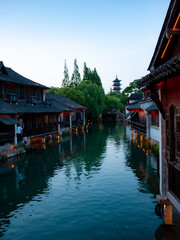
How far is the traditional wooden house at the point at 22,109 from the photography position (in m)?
22.9

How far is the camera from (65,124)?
1703 inches

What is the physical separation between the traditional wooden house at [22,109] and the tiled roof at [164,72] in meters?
17.5

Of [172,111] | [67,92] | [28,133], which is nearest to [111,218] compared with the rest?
[172,111]

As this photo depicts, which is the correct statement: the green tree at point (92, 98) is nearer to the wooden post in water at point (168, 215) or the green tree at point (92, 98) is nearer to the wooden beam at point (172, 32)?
the wooden post in water at point (168, 215)

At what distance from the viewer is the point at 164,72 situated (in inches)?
202

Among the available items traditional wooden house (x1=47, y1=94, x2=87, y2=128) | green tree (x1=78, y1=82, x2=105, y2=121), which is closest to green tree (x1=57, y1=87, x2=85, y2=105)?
green tree (x1=78, y1=82, x2=105, y2=121)

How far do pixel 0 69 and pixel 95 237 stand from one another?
2326 cm

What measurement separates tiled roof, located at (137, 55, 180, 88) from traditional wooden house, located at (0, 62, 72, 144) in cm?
1747

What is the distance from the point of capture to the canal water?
28.0ft

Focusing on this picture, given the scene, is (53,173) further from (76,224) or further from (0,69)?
(0,69)

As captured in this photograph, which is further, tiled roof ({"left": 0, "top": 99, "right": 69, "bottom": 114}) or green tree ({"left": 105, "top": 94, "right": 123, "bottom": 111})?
green tree ({"left": 105, "top": 94, "right": 123, "bottom": 111})

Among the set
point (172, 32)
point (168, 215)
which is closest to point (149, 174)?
point (168, 215)

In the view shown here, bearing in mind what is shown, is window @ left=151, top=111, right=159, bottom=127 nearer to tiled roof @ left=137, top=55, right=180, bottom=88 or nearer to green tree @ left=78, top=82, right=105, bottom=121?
tiled roof @ left=137, top=55, right=180, bottom=88

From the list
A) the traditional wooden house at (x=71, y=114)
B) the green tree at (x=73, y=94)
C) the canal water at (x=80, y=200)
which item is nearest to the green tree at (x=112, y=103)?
the green tree at (x=73, y=94)
